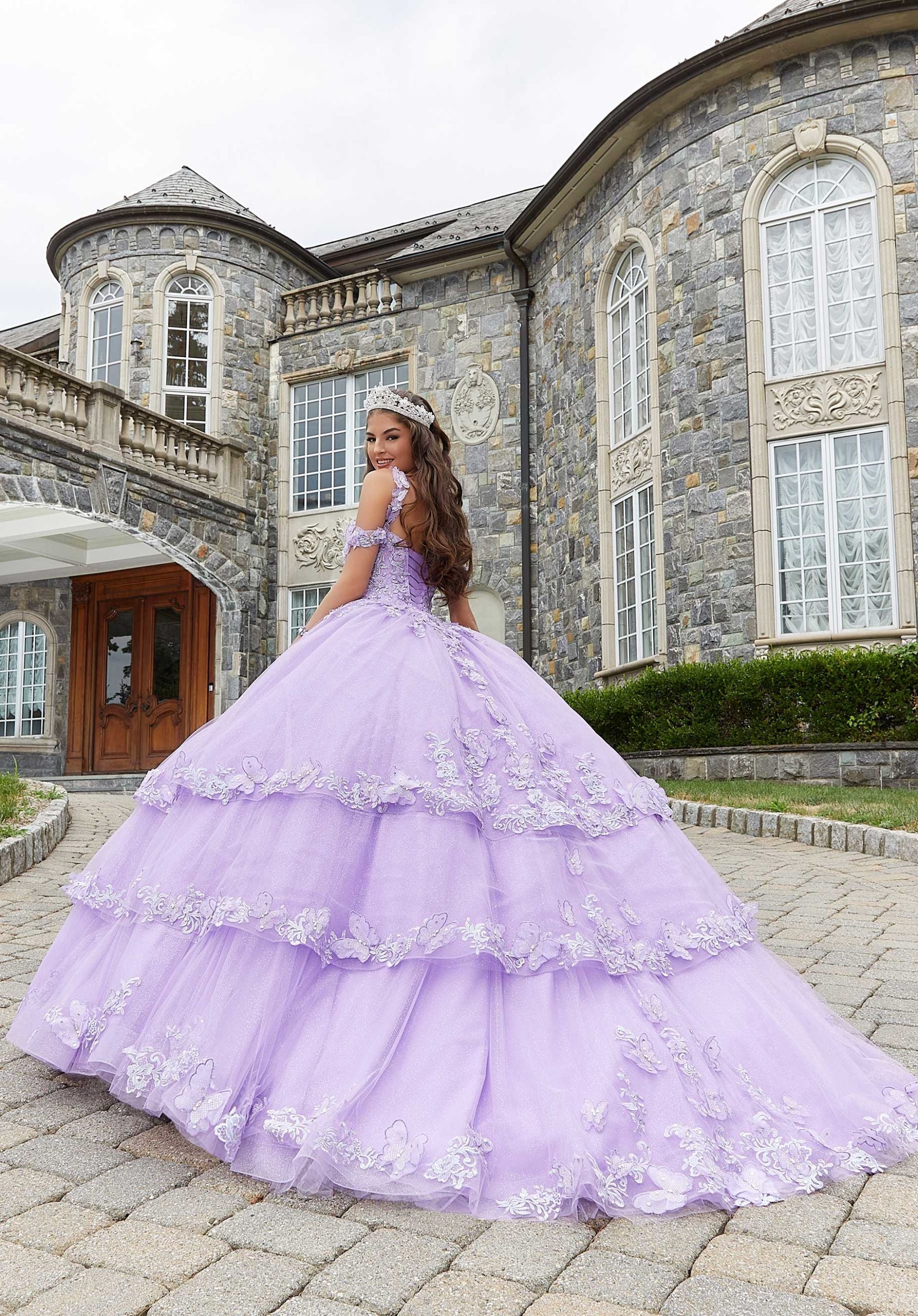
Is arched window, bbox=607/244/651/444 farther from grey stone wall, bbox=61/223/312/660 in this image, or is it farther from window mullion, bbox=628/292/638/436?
grey stone wall, bbox=61/223/312/660

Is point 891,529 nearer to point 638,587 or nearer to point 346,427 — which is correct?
point 638,587

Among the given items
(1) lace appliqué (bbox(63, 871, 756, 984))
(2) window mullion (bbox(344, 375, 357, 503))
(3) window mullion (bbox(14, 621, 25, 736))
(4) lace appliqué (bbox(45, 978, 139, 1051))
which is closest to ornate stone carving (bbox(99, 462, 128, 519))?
(2) window mullion (bbox(344, 375, 357, 503))

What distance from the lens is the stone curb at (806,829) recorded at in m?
7.01

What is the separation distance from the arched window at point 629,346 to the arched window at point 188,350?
7.27 m

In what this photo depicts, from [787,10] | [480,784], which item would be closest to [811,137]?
[787,10]

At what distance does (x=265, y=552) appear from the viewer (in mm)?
17719

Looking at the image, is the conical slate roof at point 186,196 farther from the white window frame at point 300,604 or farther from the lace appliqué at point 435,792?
the lace appliqué at point 435,792

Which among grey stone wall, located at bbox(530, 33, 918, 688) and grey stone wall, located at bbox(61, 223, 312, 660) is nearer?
grey stone wall, located at bbox(530, 33, 918, 688)

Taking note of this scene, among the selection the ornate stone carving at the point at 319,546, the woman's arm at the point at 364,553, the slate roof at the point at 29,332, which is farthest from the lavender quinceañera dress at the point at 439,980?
the slate roof at the point at 29,332

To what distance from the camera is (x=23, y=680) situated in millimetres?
19391

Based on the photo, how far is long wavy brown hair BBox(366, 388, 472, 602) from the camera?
3201 mm

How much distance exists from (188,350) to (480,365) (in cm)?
518

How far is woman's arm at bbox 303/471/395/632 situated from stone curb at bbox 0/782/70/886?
401 centimetres

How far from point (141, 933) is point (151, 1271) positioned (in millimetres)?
842
